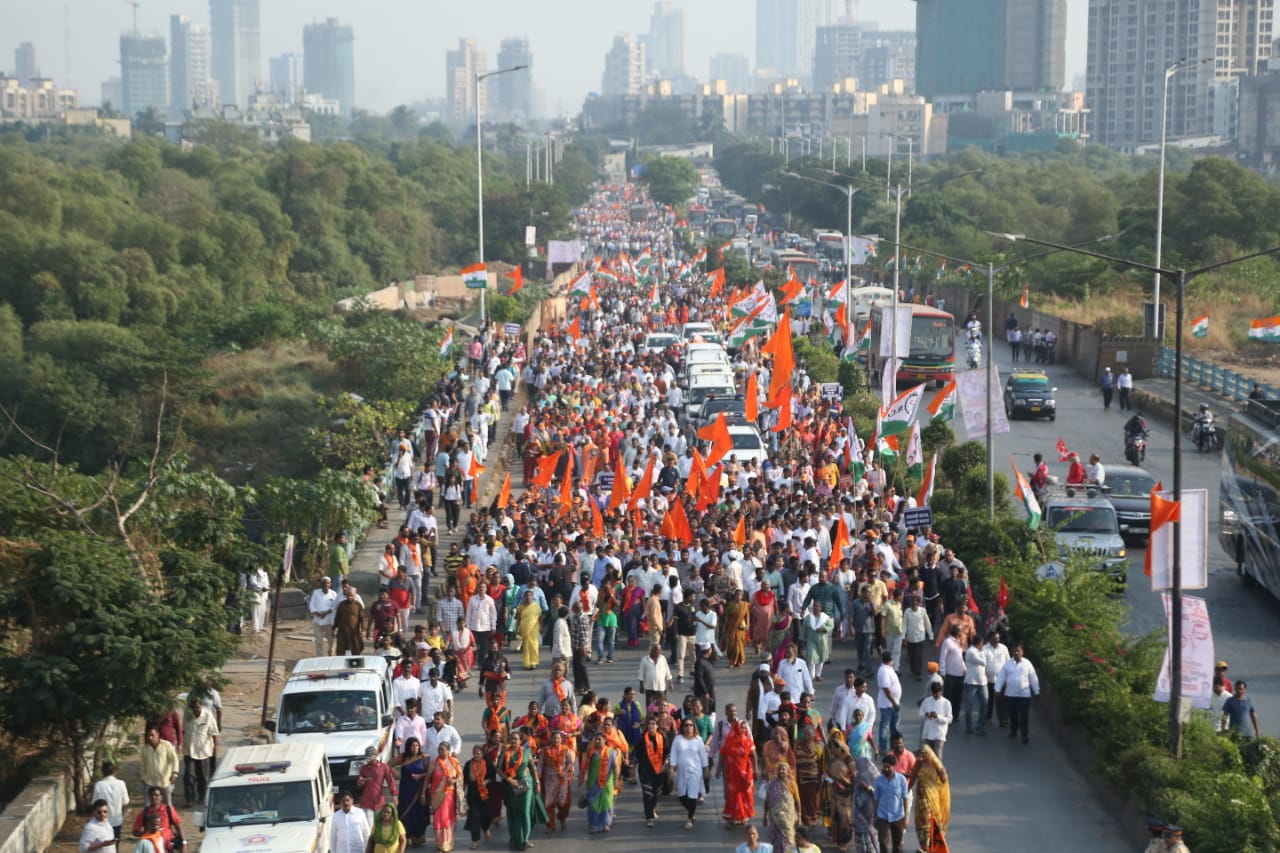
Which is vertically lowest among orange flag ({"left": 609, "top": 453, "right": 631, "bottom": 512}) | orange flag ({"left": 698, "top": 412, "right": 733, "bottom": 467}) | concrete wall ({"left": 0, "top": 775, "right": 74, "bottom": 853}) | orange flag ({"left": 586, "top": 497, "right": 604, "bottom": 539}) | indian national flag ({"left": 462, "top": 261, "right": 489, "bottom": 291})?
concrete wall ({"left": 0, "top": 775, "right": 74, "bottom": 853})

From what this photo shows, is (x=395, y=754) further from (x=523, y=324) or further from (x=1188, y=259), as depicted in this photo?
(x=1188, y=259)

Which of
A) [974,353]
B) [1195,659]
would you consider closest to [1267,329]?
[974,353]

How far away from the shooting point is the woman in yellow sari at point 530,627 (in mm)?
19375

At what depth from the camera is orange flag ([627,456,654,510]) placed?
A: 964 inches

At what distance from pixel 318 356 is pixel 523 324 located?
24.4 ft

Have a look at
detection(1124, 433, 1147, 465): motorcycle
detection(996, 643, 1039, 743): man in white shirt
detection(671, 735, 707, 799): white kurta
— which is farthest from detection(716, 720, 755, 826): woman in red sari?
detection(1124, 433, 1147, 465): motorcycle

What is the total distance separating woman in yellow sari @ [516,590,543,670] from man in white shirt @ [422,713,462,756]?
4206 millimetres

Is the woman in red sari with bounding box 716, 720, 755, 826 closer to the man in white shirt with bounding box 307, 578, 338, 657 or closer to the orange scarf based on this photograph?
the orange scarf

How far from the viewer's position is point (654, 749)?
584 inches

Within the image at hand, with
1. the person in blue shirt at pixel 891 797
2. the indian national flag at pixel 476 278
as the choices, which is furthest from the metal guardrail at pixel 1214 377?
the person in blue shirt at pixel 891 797

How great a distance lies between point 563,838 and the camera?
1478 cm

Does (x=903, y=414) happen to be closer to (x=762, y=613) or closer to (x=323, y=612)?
(x=762, y=613)

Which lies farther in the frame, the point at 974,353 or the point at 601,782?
the point at 974,353

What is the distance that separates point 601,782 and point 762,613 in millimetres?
5524
